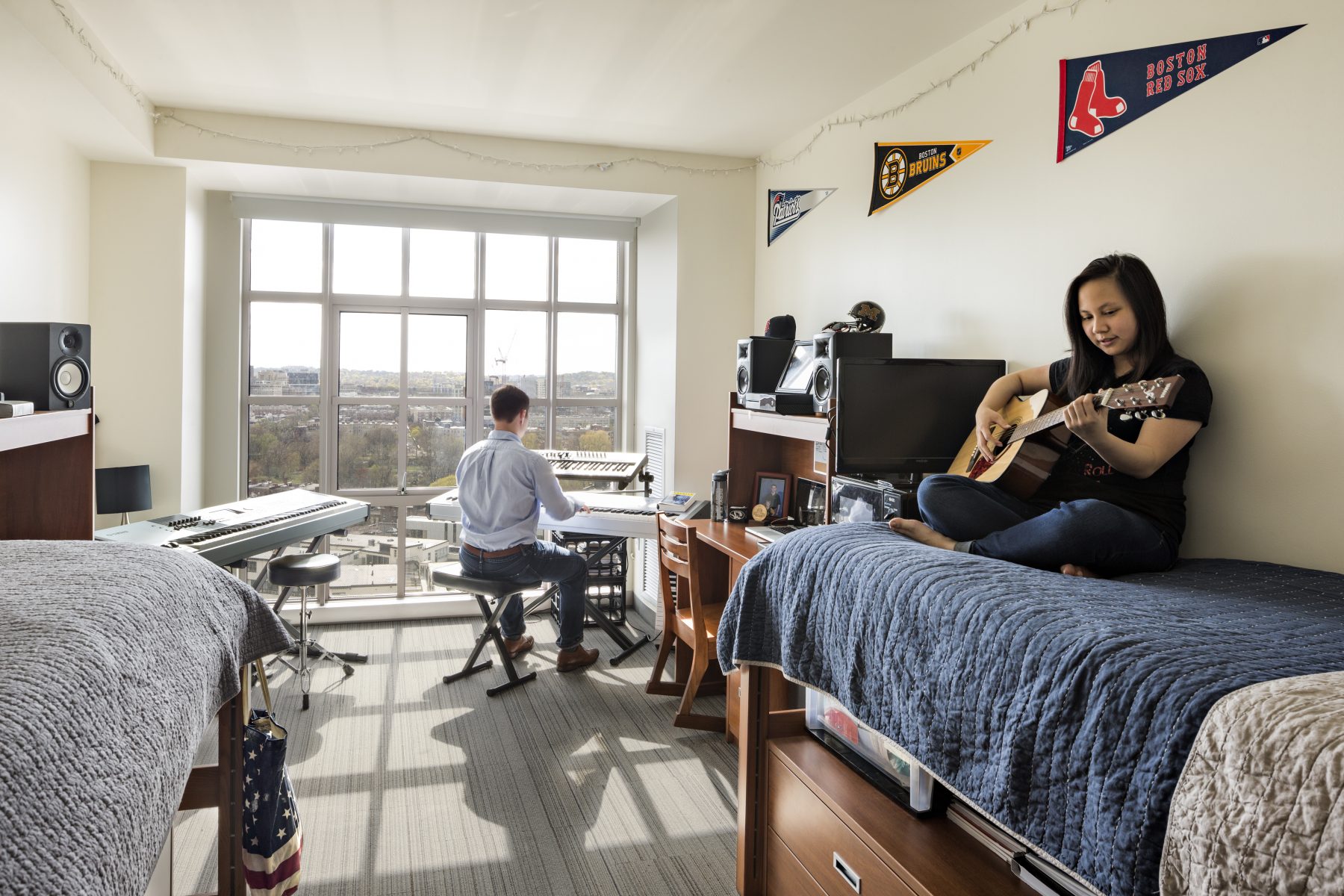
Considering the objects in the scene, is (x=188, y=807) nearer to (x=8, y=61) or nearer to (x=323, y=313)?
(x=8, y=61)

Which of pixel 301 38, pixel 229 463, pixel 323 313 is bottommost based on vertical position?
pixel 229 463

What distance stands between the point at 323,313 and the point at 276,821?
3.48 metres

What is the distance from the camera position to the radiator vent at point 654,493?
4.65 metres

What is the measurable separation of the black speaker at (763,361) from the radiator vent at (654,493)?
1240 millimetres

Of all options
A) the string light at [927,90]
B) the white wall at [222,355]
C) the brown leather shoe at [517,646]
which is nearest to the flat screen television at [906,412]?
the string light at [927,90]

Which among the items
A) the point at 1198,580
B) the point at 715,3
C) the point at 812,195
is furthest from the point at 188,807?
the point at 812,195

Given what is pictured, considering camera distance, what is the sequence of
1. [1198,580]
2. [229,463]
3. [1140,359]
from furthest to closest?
[229,463], [1140,359], [1198,580]

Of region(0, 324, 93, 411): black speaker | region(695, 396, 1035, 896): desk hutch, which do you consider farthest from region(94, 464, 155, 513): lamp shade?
region(695, 396, 1035, 896): desk hutch

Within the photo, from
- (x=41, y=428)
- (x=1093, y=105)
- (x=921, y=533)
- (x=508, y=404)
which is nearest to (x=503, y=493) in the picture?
(x=508, y=404)

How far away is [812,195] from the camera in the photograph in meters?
3.90

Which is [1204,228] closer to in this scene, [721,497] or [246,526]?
→ [721,497]

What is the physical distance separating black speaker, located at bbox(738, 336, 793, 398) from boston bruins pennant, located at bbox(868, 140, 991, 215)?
26.5 inches

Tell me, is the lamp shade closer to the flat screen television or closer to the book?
the book

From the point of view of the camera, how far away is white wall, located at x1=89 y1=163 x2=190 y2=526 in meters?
3.90
